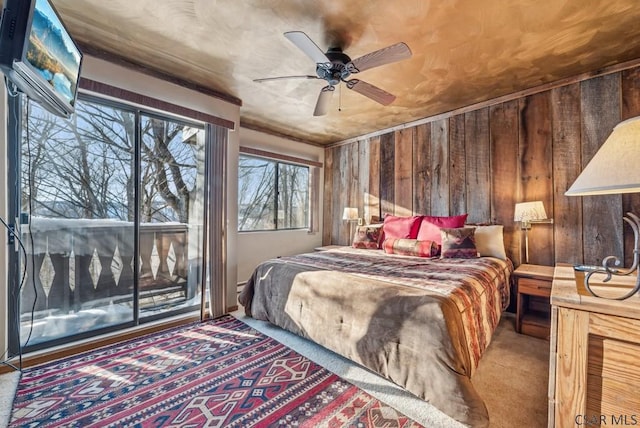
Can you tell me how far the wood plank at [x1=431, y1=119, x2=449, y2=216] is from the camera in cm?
374

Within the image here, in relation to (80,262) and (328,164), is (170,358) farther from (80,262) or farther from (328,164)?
(328,164)

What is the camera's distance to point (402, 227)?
3.59m

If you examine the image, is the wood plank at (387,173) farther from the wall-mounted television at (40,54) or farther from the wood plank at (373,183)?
the wall-mounted television at (40,54)

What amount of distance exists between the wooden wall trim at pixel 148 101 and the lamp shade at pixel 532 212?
3.35 m

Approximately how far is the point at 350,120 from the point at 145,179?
2.75 meters

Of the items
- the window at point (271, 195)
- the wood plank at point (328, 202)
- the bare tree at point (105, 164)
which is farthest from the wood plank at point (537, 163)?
the bare tree at point (105, 164)

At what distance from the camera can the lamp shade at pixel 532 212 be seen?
2.80 m

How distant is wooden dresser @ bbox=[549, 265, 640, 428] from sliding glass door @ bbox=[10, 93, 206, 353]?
10.1 ft

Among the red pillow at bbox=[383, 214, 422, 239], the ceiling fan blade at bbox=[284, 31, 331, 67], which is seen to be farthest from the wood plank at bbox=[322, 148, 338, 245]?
the ceiling fan blade at bbox=[284, 31, 331, 67]

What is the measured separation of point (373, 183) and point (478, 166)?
1586mm

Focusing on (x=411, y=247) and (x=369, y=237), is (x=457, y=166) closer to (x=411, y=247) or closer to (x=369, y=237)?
(x=411, y=247)

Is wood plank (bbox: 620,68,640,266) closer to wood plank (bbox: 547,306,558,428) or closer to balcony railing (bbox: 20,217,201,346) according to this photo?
wood plank (bbox: 547,306,558,428)

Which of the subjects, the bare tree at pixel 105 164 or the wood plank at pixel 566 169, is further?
the wood plank at pixel 566 169

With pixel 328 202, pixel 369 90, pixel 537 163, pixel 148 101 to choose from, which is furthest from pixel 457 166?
pixel 148 101
